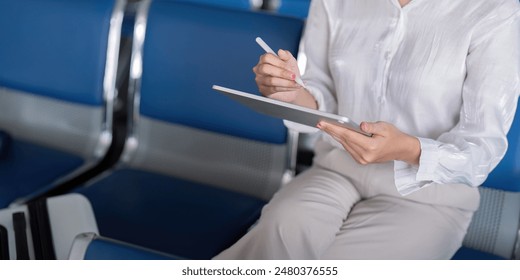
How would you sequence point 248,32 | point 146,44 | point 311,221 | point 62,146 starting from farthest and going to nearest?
point 62,146
point 146,44
point 248,32
point 311,221

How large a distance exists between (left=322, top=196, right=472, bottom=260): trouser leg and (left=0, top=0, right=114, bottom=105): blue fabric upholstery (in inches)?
35.6

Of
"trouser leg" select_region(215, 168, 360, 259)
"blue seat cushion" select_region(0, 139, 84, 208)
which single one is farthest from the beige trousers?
"blue seat cushion" select_region(0, 139, 84, 208)

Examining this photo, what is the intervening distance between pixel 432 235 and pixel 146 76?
908mm

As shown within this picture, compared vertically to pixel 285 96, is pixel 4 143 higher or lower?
lower

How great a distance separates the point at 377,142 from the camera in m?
1.13

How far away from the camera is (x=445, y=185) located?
134cm

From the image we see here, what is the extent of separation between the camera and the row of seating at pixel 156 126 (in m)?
1.60

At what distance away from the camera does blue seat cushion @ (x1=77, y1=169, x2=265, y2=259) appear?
1549 millimetres

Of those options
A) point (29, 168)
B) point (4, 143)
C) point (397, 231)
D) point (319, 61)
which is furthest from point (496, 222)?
point (4, 143)

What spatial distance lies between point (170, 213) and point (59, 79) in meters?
0.57

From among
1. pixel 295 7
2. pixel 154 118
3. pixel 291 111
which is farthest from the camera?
pixel 295 7

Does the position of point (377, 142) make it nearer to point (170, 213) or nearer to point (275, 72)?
point (275, 72)
